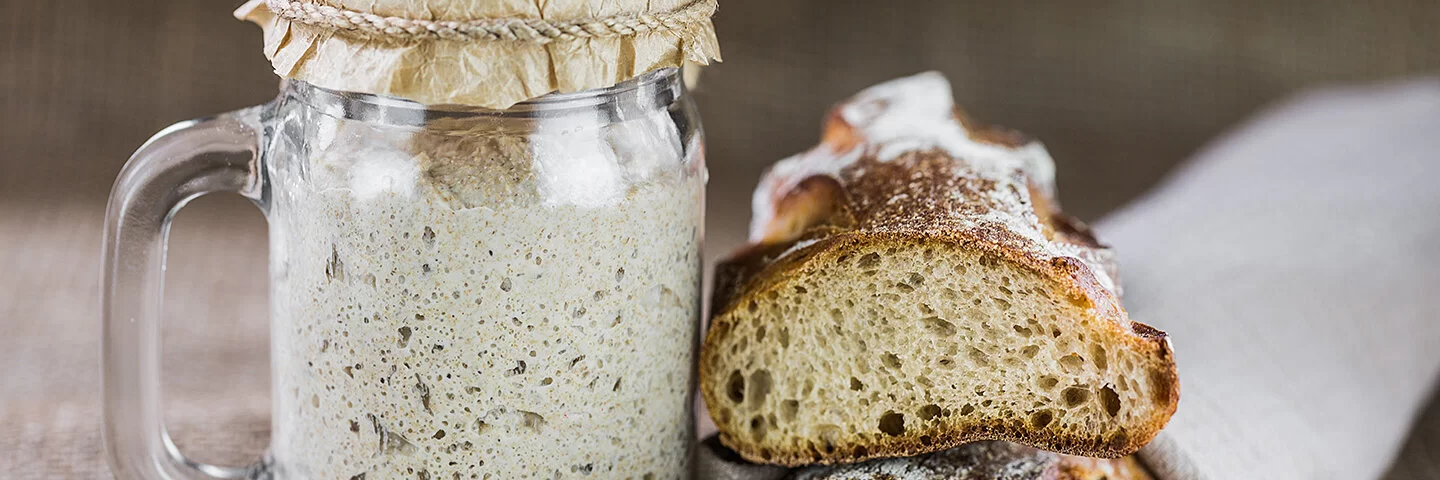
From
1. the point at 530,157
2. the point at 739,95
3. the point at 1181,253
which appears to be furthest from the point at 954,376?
the point at 739,95

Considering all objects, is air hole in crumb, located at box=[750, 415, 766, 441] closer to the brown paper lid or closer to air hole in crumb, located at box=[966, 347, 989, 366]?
air hole in crumb, located at box=[966, 347, 989, 366]

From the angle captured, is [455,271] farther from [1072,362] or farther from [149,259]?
[1072,362]

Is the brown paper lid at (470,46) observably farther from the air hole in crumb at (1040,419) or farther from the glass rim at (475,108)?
the air hole in crumb at (1040,419)

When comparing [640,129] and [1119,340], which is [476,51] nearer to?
[640,129]

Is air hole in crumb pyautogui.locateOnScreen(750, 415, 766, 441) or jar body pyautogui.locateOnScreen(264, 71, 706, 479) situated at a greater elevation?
jar body pyautogui.locateOnScreen(264, 71, 706, 479)

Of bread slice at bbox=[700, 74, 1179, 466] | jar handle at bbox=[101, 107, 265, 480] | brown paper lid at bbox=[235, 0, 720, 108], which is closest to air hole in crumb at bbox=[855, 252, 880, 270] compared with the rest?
bread slice at bbox=[700, 74, 1179, 466]

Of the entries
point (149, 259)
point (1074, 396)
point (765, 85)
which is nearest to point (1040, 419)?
point (1074, 396)

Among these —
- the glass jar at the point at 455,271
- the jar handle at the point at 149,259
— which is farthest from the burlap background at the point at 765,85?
the glass jar at the point at 455,271
